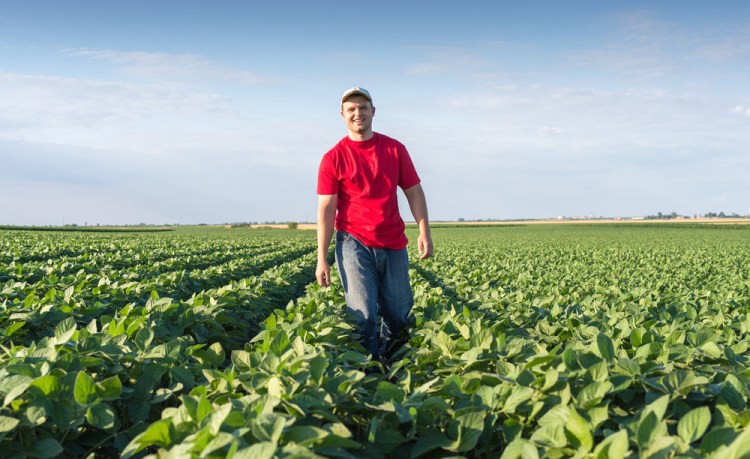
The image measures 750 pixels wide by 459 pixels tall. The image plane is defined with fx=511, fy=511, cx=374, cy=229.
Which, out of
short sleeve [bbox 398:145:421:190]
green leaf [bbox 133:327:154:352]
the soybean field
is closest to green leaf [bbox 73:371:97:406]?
the soybean field

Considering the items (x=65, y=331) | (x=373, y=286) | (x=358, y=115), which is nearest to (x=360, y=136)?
(x=358, y=115)

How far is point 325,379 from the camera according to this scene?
91.7 inches

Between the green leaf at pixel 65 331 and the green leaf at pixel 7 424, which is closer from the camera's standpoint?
the green leaf at pixel 7 424

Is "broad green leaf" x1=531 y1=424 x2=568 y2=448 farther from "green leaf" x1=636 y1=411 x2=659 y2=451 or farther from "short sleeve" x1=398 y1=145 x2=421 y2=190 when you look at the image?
"short sleeve" x1=398 y1=145 x2=421 y2=190

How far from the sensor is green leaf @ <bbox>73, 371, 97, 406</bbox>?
2.13m

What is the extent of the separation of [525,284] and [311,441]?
9.17 metres

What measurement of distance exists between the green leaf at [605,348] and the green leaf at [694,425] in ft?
2.96

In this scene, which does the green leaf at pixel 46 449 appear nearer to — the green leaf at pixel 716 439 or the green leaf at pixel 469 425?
the green leaf at pixel 469 425

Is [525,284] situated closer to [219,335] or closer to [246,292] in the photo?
[246,292]

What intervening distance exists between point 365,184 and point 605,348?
8.49 feet

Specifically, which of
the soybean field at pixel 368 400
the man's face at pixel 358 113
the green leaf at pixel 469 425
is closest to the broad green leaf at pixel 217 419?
the soybean field at pixel 368 400

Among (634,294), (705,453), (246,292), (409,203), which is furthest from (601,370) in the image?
(634,294)

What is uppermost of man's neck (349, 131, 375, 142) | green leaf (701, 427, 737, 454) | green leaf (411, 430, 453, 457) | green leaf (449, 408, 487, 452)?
man's neck (349, 131, 375, 142)

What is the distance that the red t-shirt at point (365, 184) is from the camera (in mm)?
4656
